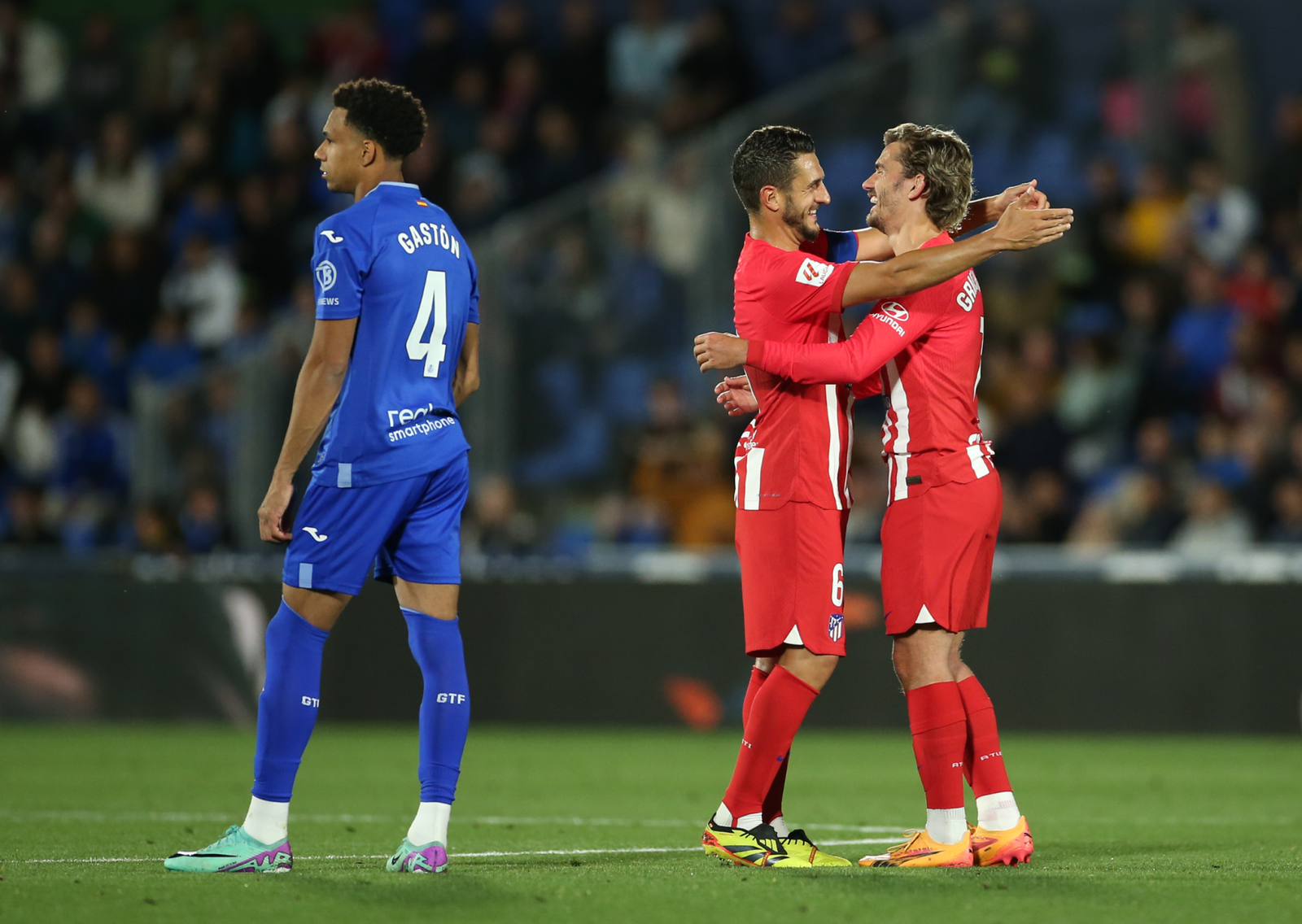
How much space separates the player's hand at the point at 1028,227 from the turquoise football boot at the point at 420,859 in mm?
2508

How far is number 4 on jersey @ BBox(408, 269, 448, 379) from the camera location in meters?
5.27

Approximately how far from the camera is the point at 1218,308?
535 inches

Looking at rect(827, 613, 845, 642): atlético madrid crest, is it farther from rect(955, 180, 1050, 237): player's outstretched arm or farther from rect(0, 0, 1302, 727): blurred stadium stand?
rect(0, 0, 1302, 727): blurred stadium stand

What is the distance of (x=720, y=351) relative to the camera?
17.7ft

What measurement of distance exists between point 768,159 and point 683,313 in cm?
742

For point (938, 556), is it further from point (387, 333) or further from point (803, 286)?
point (387, 333)

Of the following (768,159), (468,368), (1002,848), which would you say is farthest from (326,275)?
(1002,848)

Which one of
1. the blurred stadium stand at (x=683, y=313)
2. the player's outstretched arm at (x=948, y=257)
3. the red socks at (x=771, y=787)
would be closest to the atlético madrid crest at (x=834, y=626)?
the red socks at (x=771, y=787)

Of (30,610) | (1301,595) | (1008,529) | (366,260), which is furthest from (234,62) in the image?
(366,260)

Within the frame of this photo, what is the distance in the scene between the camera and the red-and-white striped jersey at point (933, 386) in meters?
5.58

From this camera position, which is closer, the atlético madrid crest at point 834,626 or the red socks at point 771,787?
the atlético madrid crest at point 834,626

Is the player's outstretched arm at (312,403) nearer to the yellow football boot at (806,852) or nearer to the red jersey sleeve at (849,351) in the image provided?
the red jersey sleeve at (849,351)

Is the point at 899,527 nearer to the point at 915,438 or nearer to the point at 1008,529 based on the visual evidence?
the point at 915,438

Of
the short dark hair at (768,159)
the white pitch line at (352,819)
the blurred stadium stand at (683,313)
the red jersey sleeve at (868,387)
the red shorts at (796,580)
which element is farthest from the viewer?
the blurred stadium stand at (683,313)
